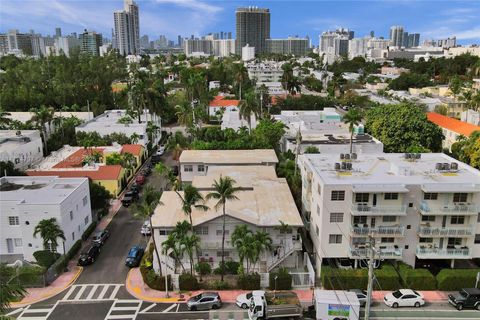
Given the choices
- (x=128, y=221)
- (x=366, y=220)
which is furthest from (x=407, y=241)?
(x=128, y=221)

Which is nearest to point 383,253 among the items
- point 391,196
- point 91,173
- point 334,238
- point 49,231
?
point 334,238

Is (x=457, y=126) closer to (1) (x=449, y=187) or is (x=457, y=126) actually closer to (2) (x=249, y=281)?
(1) (x=449, y=187)

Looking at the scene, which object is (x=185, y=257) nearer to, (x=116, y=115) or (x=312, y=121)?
(x=312, y=121)

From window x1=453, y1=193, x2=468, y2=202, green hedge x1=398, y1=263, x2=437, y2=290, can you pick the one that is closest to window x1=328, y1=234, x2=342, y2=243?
green hedge x1=398, y1=263, x2=437, y2=290

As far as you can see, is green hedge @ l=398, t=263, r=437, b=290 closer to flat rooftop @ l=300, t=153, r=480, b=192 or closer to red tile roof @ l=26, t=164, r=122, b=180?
flat rooftop @ l=300, t=153, r=480, b=192

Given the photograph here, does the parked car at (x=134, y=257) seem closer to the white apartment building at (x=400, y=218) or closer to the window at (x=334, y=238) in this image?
the white apartment building at (x=400, y=218)
